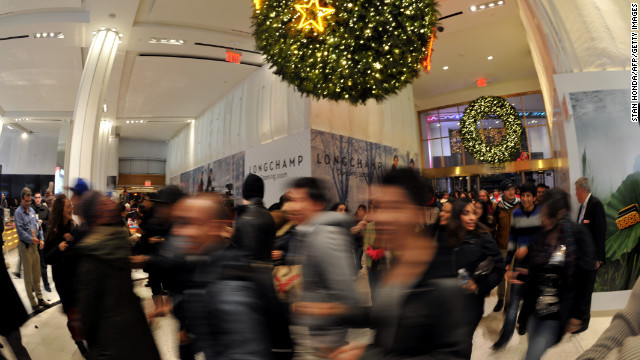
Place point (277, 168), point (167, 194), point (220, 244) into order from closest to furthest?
point (220, 244)
point (167, 194)
point (277, 168)

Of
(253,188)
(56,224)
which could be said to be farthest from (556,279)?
(56,224)

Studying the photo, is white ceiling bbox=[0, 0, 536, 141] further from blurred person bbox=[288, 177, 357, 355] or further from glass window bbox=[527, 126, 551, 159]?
blurred person bbox=[288, 177, 357, 355]

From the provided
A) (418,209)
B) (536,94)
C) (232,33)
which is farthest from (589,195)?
(536,94)

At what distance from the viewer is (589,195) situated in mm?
4395

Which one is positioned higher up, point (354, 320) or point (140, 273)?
point (354, 320)

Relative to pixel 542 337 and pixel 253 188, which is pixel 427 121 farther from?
pixel 542 337

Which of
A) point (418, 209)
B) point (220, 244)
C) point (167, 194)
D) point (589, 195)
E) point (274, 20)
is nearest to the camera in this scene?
point (418, 209)

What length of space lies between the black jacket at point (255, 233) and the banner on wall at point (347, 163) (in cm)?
485

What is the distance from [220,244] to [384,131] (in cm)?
825

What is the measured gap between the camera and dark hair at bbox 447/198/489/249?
9.55 feet

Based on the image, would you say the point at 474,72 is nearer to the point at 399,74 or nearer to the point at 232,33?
the point at 232,33

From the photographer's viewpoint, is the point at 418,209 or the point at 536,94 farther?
the point at 536,94

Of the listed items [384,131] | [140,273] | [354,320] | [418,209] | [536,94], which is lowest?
[140,273]

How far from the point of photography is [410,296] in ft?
3.94
